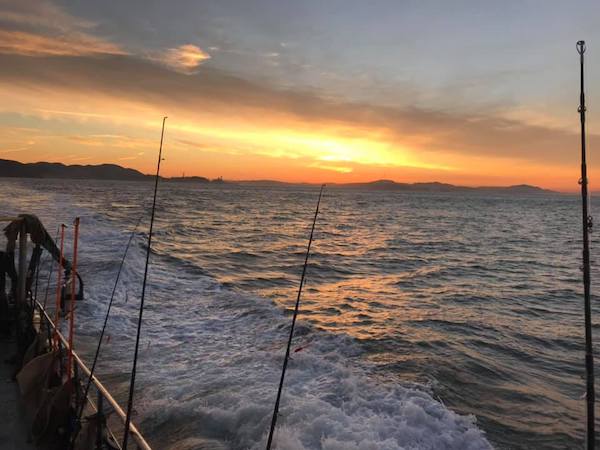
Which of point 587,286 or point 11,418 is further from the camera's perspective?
point 11,418

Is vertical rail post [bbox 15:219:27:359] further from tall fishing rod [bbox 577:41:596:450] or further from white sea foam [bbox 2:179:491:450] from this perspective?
tall fishing rod [bbox 577:41:596:450]

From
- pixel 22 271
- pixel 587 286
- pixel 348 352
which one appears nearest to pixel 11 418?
pixel 22 271

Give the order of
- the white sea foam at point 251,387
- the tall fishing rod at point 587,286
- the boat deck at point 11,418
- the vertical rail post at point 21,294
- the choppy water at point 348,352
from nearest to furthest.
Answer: the tall fishing rod at point 587,286, the boat deck at point 11,418, the white sea foam at point 251,387, the choppy water at point 348,352, the vertical rail post at point 21,294

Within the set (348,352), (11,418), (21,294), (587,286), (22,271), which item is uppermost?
(587,286)

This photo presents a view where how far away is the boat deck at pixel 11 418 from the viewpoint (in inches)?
239

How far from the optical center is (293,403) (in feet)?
29.2

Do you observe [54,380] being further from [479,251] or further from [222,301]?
[479,251]

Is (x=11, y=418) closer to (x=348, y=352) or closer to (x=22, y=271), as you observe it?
(x=22, y=271)

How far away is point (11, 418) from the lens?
6.64 metres

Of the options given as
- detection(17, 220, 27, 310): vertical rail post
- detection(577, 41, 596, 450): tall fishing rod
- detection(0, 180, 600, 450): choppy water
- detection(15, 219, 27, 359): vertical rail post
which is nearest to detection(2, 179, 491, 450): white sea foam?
detection(0, 180, 600, 450): choppy water

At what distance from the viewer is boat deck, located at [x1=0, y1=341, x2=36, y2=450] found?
6082 millimetres

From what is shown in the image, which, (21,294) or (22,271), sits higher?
(22,271)

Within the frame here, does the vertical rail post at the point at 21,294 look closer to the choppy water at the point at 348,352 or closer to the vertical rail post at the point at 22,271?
the vertical rail post at the point at 22,271

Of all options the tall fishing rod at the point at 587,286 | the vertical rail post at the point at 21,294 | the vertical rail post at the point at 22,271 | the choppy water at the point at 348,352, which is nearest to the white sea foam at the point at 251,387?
the choppy water at the point at 348,352
